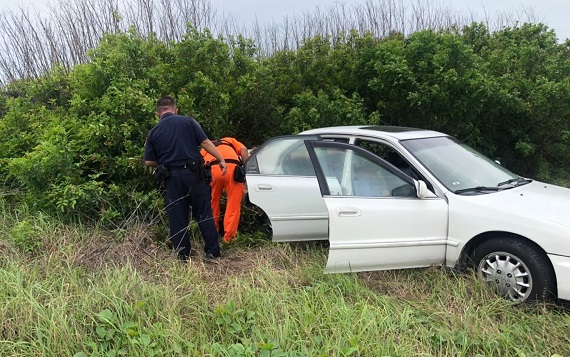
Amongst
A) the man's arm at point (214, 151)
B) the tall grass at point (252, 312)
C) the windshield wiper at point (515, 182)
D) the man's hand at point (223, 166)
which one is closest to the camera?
the tall grass at point (252, 312)

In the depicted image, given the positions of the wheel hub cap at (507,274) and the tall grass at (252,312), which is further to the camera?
the wheel hub cap at (507,274)

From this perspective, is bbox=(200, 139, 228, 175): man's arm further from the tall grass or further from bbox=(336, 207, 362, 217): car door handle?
bbox=(336, 207, 362, 217): car door handle

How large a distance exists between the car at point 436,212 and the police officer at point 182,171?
105cm

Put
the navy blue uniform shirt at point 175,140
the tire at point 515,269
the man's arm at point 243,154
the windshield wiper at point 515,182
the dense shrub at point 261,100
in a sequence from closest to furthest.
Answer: the tire at point 515,269, the windshield wiper at point 515,182, the navy blue uniform shirt at point 175,140, the man's arm at point 243,154, the dense shrub at point 261,100

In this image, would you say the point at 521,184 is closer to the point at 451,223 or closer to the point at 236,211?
the point at 451,223

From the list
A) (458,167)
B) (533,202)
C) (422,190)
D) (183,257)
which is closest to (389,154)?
(458,167)

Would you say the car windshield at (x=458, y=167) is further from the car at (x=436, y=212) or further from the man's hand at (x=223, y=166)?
the man's hand at (x=223, y=166)

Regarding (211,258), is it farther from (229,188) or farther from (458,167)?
(458,167)

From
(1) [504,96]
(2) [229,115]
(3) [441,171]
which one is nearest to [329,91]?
(2) [229,115]

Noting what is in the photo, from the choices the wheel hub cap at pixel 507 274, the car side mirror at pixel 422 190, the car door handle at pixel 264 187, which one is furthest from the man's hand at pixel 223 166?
the wheel hub cap at pixel 507 274

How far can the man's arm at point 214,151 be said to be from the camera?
426cm

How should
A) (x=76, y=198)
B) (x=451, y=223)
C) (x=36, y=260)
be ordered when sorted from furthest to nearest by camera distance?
(x=76, y=198), (x=36, y=260), (x=451, y=223)

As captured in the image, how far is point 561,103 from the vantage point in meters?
6.41

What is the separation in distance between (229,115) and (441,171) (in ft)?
12.0
